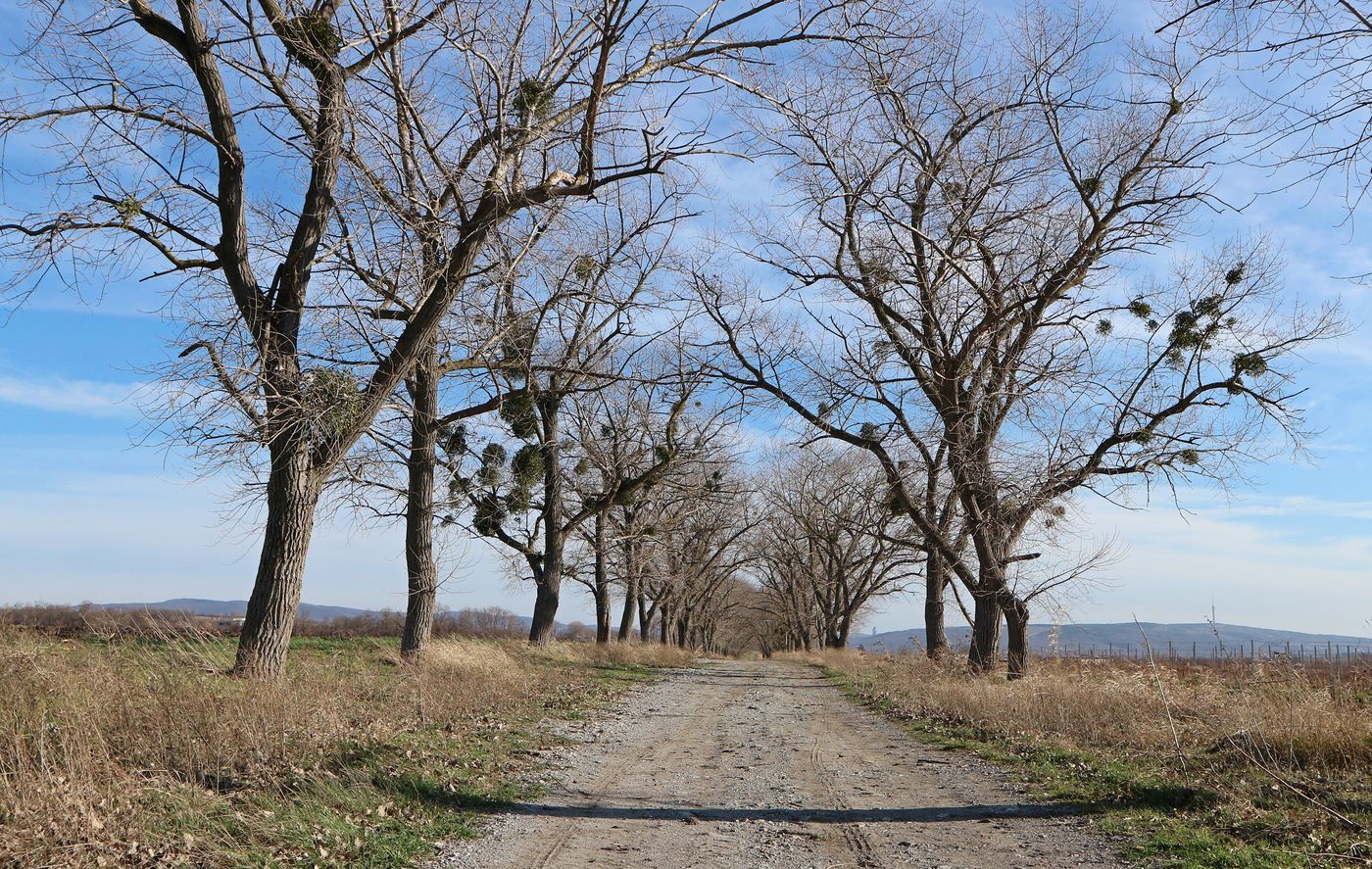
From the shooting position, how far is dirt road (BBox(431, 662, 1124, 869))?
227 inches

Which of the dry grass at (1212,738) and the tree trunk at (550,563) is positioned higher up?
the tree trunk at (550,563)

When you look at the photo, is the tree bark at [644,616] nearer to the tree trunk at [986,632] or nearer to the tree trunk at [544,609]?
the tree trunk at [544,609]

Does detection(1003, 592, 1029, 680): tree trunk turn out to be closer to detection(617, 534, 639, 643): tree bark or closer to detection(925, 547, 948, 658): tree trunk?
detection(925, 547, 948, 658): tree trunk

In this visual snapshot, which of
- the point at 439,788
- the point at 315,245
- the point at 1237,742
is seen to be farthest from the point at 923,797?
the point at 315,245

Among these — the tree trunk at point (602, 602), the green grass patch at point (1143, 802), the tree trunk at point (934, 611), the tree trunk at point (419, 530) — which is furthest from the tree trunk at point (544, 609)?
the green grass patch at point (1143, 802)

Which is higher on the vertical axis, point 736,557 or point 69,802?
point 736,557

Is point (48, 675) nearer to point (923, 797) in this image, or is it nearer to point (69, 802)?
point (69, 802)

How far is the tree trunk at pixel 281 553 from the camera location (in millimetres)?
9391

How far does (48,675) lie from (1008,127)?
15095 millimetres

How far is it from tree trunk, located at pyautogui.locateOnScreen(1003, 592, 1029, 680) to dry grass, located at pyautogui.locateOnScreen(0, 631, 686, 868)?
10.9 metres

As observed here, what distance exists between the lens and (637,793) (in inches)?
298

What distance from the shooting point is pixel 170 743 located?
6625 mm

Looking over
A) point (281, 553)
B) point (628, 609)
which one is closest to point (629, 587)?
point (628, 609)

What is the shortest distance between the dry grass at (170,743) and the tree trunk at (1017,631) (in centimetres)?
1088
